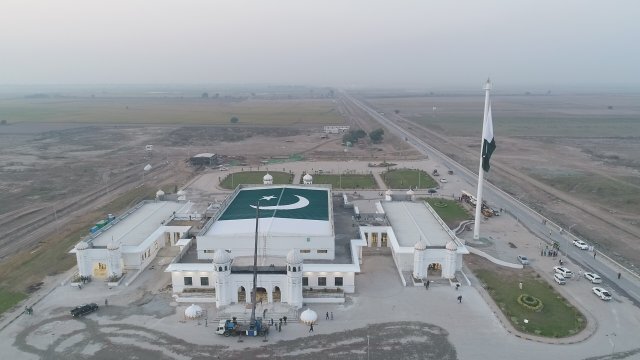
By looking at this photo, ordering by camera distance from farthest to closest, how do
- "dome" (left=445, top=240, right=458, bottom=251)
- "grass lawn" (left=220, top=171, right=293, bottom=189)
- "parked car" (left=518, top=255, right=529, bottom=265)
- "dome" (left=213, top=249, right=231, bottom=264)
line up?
1. "grass lawn" (left=220, top=171, right=293, bottom=189)
2. "parked car" (left=518, top=255, right=529, bottom=265)
3. "dome" (left=445, top=240, right=458, bottom=251)
4. "dome" (left=213, top=249, right=231, bottom=264)

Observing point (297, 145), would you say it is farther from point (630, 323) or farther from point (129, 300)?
point (630, 323)

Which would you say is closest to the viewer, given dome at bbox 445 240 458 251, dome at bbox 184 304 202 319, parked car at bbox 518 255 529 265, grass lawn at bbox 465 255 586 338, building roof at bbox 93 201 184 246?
grass lawn at bbox 465 255 586 338

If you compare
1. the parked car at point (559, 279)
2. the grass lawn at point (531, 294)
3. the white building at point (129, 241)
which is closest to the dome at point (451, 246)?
the grass lawn at point (531, 294)

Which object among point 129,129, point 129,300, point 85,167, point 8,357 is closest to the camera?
point 8,357

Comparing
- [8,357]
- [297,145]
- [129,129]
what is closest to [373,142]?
[297,145]

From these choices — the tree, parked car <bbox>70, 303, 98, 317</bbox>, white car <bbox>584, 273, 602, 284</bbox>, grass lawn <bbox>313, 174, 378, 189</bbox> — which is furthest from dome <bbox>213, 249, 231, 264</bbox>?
the tree

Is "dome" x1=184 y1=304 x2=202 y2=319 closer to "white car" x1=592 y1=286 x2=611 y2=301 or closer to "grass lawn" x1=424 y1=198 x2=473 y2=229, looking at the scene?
"white car" x1=592 y1=286 x2=611 y2=301

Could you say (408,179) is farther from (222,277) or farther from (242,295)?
(222,277)
